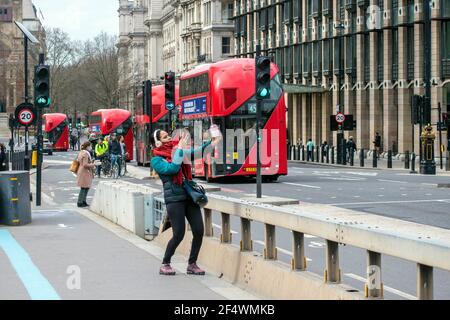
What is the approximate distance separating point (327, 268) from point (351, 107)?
65023mm

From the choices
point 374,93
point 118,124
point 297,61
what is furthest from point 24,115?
point 297,61

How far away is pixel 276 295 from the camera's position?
11078 millimetres

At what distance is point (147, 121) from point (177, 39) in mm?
97762

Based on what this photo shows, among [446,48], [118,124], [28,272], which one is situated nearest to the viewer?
[28,272]

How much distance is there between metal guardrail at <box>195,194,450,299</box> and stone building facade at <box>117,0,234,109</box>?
7928 centimetres

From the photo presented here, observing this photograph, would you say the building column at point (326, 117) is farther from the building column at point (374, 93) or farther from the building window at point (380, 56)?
the building window at point (380, 56)

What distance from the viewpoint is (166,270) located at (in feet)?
42.1

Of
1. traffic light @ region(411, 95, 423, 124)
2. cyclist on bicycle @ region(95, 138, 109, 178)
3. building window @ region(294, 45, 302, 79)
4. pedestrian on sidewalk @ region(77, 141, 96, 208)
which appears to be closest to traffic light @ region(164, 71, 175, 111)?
cyclist on bicycle @ region(95, 138, 109, 178)

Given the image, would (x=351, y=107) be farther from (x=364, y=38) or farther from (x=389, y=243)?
(x=389, y=243)

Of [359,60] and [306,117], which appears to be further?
[306,117]

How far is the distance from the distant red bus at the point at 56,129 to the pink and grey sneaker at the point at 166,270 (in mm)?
86874

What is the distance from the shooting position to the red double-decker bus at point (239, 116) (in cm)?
3678

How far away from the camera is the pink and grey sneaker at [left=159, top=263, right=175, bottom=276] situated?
12820 millimetres

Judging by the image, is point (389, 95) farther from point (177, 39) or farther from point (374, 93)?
point (177, 39)
